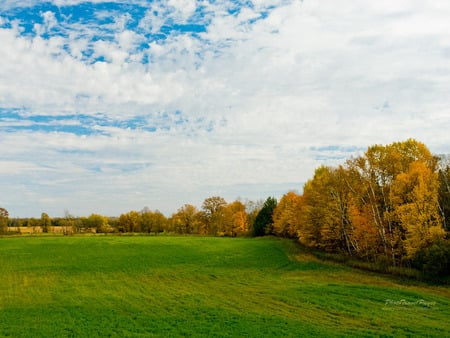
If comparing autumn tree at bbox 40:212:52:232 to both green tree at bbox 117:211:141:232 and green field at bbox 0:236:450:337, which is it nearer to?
green tree at bbox 117:211:141:232

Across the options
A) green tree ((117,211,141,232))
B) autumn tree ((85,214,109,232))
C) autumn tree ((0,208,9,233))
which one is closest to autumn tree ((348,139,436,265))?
green tree ((117,211,141,232))

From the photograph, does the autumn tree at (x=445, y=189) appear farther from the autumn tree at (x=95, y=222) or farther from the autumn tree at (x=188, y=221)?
the autumn tree at (x=95, y=222)

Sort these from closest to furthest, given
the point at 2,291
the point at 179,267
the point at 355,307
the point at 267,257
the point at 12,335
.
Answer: the point at 12,335 < the point at 355,307 < the point at 2,291 < the point at 179,267 < the point at 267,257

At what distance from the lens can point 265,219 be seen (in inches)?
3979

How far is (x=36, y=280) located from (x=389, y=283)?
124 ft

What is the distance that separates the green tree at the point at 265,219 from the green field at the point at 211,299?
4263 centimetres

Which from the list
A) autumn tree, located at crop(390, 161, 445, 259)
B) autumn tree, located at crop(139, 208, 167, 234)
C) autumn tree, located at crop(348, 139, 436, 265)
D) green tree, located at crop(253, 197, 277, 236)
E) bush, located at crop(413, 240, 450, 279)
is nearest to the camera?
bush, located at crop(413, 240, 450, 279)

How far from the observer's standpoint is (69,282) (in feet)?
133

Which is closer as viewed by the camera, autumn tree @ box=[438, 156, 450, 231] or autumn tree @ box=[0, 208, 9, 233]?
autumn tree @ box=[438, 156, 450, 231]

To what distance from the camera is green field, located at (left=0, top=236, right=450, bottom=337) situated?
2233cm

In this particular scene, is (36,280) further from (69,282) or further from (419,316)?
(419,316)

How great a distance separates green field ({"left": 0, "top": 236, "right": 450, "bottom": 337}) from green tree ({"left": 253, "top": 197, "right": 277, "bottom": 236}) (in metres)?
42.6

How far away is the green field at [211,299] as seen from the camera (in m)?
22.3

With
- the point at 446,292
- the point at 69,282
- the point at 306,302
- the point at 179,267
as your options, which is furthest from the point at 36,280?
the point at 446,292
